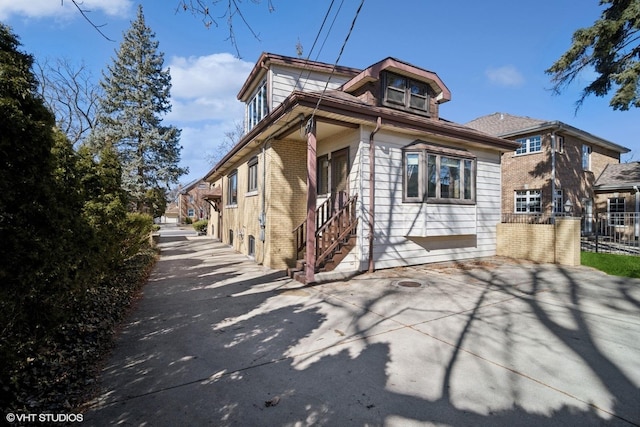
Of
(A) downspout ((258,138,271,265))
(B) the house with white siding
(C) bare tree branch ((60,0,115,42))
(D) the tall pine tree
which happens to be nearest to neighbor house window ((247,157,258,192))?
(B) the house with white siding

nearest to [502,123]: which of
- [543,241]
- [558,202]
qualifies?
[558,202]

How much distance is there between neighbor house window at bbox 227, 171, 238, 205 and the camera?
13.1 m

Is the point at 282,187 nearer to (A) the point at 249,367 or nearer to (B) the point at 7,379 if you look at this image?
(A) the point at 249,367

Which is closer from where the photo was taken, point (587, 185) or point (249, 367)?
point (249, 367)

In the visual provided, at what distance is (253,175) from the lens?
10461 mm

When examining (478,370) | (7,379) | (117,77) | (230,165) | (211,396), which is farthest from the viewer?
(117,77)

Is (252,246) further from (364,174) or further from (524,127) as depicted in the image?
(524,127)

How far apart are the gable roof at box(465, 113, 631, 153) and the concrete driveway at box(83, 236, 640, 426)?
12.5 m

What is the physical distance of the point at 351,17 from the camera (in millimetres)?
3959

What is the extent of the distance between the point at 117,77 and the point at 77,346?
19491mm

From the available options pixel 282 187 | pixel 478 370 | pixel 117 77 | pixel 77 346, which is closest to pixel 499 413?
pixel 478 370

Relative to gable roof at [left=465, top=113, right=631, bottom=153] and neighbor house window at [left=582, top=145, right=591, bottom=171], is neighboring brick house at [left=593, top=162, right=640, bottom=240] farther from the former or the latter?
gable roof at [left=465, top=113, right=631, bottom=153]

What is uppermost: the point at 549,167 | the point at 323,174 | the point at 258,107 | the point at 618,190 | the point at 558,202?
the point at 258,107

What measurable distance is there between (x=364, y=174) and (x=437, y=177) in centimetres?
237
